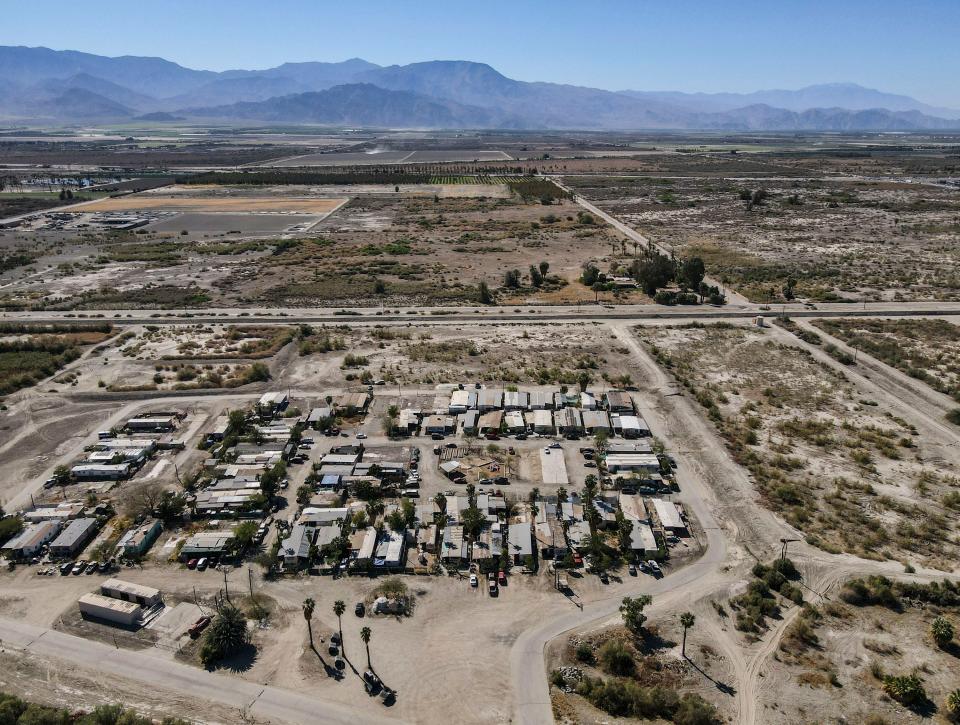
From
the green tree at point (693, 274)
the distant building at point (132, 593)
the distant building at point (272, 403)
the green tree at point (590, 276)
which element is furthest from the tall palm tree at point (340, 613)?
the green tree at point (693, 274)

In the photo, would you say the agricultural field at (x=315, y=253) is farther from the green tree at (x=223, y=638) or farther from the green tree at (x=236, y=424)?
the green tree at (x=223, y=638)

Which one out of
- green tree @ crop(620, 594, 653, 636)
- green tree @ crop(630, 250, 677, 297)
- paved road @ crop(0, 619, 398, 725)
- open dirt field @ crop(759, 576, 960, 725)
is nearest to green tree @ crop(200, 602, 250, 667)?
paved road @ crop(0, 619, 398, 725)

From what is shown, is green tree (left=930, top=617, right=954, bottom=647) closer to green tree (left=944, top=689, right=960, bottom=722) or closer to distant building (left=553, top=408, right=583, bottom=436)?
green tree (left=944, top=689, right=960, bottom=722)

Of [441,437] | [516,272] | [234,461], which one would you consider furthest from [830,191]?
[234,461]

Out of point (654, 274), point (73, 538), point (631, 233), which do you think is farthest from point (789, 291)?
point (73, 538)

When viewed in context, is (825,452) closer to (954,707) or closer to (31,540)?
(954,707)

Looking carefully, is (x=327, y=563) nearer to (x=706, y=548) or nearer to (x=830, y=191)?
(x=706, y=548)
